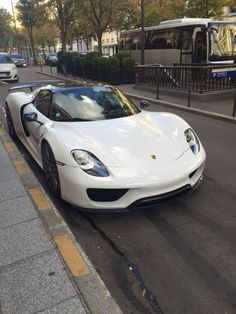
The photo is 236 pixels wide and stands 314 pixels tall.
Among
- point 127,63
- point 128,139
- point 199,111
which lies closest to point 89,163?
point 128,139

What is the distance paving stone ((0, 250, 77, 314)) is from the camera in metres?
2.37

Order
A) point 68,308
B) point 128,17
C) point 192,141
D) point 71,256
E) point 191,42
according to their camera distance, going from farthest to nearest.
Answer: point 128,17, point 191,42, point 192,141, point 71,256, point 68,308

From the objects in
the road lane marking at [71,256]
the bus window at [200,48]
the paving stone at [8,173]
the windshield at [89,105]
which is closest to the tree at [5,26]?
the bus window at [200,48]

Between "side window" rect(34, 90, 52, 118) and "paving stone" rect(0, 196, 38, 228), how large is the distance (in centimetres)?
129

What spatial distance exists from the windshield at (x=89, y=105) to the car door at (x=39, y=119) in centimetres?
15

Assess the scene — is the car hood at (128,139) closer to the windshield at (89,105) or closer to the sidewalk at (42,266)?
the windshield at (89,105)

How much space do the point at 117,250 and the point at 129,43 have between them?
22503 mm

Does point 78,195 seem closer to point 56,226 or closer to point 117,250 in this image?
point 56,226

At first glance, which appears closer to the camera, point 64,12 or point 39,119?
point 39,119

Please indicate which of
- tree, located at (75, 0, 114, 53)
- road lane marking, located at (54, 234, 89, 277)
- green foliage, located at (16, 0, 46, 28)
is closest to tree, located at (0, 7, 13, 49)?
green foliage, located at (16, 0, 46, 28)

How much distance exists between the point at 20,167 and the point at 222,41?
1416 cm

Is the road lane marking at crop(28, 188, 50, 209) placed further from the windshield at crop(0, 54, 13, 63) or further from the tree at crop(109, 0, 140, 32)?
the tree at crop(109, 0, 140, 32)

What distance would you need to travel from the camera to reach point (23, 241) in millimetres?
3111

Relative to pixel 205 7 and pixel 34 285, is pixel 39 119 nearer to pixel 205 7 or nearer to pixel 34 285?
pixel 34 285
